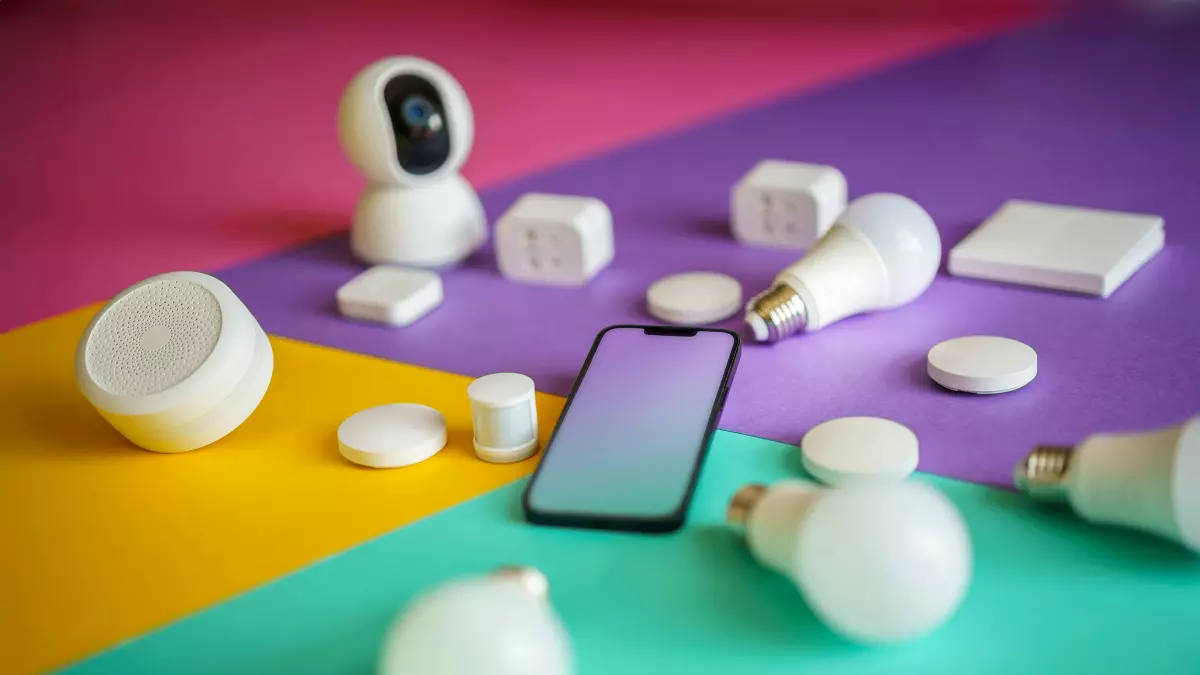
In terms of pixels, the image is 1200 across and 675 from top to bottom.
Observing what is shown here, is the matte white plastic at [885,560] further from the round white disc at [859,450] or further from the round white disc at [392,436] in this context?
the round white disc at [392,436]

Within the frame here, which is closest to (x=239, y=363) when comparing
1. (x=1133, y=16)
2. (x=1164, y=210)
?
(x=1164, y=210)

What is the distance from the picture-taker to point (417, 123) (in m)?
1.39

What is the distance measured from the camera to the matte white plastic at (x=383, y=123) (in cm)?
138

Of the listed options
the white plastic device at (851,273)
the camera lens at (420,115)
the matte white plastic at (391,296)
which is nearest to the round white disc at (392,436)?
the matte white plastic at (391,296)

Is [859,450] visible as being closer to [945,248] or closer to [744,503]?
[744,503]

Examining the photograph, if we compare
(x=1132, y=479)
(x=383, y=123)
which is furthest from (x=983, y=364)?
(x=383, y=123)

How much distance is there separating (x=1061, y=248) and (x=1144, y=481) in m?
0.55

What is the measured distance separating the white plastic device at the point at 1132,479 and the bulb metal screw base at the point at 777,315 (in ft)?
1.07

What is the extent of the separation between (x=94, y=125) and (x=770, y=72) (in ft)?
4.15

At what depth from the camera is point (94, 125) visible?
219 cm

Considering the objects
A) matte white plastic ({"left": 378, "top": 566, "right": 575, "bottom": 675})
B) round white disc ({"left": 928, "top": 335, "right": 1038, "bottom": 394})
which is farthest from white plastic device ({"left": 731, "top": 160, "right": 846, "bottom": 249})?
matte white plastic ({"left": 378, "top": 566, "right": 575, "bottom": 675})

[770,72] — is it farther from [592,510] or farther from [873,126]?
[592,510]

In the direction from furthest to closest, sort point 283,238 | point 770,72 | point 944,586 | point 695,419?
1. point 770,72
2. point 283,238
3. point 695,419
4. point 944,586

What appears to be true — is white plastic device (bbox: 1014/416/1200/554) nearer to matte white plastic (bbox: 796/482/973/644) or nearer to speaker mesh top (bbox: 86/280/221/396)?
matte white plastic (bbox: 796/482/973/644)
